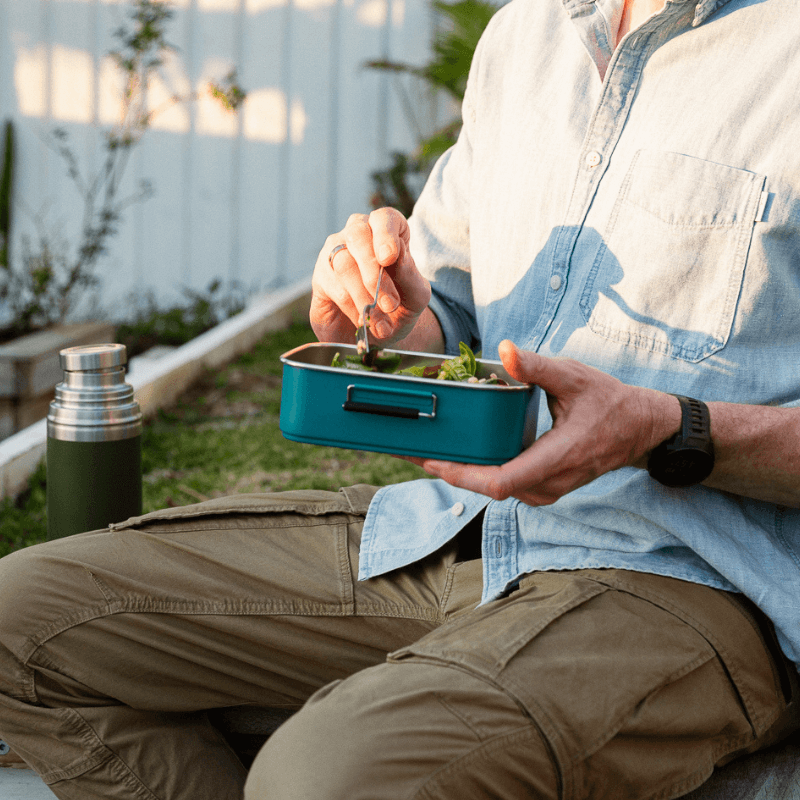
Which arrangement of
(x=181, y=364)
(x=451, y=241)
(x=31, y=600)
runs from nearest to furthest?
(x=31, y=600) < (x=451, y=241) < (x=181, y=364)

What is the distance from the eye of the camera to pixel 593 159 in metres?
1.46

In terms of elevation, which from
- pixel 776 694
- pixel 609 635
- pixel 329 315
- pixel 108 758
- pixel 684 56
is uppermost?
pixel 684 56

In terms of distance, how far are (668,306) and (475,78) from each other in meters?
0.63

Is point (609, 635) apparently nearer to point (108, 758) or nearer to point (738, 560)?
point (738, 560)

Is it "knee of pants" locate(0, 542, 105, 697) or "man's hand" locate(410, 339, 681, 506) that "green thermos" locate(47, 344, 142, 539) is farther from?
"man's hand" locate(410, 339, 681, 506)

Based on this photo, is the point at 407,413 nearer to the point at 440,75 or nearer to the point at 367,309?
the point at 367,309

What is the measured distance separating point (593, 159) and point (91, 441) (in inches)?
42.4

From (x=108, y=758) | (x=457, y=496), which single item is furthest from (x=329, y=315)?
(x=108, y=758)

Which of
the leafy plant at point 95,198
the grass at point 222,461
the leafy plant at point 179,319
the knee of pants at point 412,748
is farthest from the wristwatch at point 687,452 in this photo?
the leafy plant at point 95,198

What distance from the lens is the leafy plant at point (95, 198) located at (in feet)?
17.4

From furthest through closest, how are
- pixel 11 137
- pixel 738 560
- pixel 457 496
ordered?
1. pixel 11 137
2. pixel 457 496
3. pixel 738 560

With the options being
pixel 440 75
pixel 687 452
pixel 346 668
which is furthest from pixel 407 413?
pixel 440 75

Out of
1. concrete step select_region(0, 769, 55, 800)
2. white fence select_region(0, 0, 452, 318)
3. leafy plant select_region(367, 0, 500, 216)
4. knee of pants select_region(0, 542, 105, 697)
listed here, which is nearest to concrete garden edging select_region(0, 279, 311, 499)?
white fence select_region(0, 0, 452, 318)

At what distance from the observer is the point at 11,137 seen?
6070mm
